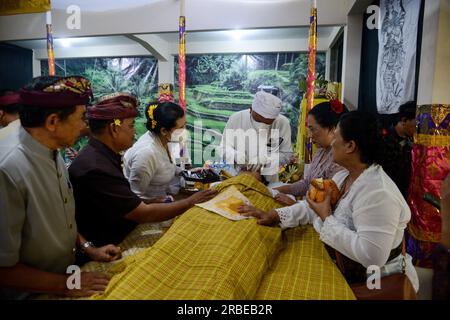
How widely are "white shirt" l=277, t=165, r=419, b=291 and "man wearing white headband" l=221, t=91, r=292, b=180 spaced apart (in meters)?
1.91

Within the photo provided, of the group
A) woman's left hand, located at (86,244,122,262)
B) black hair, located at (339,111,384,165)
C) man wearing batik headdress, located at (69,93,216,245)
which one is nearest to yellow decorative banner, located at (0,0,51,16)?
man wearing batik headdress, located at (69,93,216,245)

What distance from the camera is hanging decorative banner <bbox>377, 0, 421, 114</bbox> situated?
2.77m

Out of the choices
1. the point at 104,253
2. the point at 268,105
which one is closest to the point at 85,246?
the point at 104,253

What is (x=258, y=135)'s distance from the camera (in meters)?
3.76

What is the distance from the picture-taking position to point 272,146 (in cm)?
379

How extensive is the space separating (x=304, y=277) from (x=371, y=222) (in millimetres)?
379

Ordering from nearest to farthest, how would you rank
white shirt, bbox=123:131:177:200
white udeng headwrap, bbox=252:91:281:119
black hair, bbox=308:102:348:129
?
black hair, bbox=308:102:348:129 < white shirt, bbox=123:131:177:200 < white udeng headwrap, bbox=252:91:281:119

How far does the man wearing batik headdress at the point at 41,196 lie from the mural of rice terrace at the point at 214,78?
235 inches

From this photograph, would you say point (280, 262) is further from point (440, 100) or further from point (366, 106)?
point (366, 106)

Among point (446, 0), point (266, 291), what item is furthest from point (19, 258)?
point (446, 0)

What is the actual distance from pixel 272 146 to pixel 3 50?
7976 mm

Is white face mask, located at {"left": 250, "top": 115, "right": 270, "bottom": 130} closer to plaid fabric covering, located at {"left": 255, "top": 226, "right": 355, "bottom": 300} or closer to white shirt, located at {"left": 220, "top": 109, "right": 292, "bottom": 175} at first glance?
white shirt, located at {"left": 220, "top": 109, "right": 292, "bottom": 175}

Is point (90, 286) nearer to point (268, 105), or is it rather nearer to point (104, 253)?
point (104, 253)

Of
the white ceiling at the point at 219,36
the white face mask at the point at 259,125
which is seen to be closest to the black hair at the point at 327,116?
the white face mask at the point at 259,125
